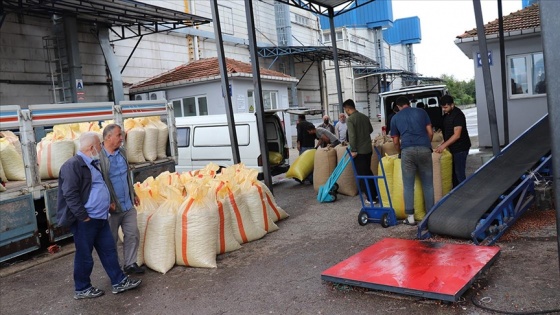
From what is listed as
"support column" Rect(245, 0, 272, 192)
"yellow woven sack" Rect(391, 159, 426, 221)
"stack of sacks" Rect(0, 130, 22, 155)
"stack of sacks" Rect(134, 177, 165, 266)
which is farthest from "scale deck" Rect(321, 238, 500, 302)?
"stack of sacks" Rect(0, 130, 22, 155)

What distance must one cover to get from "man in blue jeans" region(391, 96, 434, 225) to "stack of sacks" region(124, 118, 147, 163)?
428 cm

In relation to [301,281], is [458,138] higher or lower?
higher

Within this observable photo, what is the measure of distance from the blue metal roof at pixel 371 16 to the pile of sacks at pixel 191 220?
34.5m

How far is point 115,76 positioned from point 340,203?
9.07 m

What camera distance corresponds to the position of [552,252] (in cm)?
471

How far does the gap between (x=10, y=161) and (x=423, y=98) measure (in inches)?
353

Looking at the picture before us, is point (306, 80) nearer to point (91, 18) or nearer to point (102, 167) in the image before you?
point (91, 18)

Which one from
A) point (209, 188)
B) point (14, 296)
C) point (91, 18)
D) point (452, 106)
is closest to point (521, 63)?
point (452, 106)

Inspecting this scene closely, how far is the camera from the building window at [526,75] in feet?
43.4

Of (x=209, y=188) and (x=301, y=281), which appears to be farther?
(x=209, y=188)

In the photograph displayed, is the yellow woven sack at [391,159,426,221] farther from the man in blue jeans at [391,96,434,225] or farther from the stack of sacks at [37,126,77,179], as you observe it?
the stack of sacks at [37,126,77,179]

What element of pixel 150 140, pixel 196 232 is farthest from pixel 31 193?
pixel 196 232

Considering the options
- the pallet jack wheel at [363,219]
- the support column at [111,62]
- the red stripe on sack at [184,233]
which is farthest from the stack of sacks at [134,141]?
the support column at [111,62]

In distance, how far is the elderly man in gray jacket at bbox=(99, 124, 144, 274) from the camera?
16.1ft
